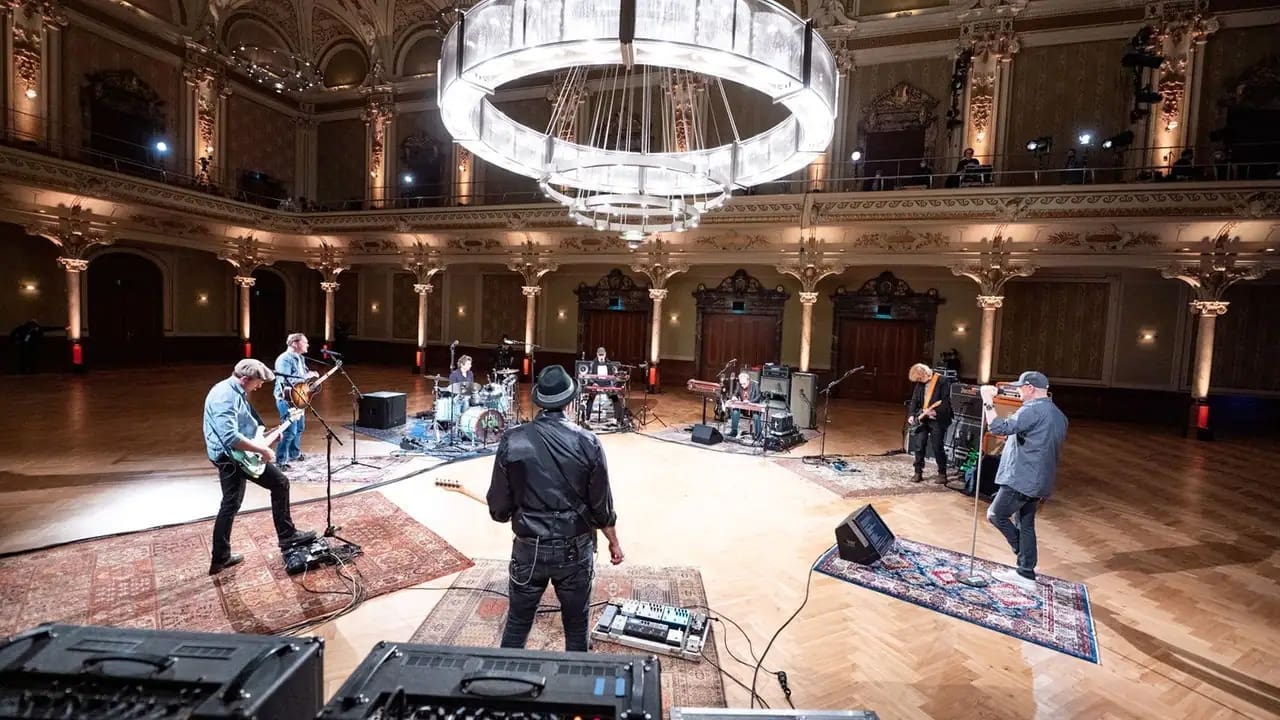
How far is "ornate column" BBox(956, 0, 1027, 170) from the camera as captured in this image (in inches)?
441

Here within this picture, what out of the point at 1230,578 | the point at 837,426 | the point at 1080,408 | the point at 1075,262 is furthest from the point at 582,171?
the point at 1080,408

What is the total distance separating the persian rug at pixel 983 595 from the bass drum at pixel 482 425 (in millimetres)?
4889

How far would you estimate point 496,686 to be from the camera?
4.16 feet

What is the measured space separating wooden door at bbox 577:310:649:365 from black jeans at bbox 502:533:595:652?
42.3 feet

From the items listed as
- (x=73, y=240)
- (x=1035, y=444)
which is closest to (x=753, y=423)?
(x=1035, y=444)

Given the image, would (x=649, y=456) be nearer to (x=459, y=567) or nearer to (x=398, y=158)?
(x=459, y=567)

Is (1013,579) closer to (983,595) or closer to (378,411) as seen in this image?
(983,595)

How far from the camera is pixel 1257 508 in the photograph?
6.07 meters

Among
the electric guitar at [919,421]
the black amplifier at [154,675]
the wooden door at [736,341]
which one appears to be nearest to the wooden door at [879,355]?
the wooden door at [736,341]

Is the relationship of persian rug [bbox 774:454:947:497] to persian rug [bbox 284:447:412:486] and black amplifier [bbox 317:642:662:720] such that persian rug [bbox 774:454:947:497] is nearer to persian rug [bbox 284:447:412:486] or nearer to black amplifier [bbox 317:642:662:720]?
persian rug [bbox 284:447:412:486]

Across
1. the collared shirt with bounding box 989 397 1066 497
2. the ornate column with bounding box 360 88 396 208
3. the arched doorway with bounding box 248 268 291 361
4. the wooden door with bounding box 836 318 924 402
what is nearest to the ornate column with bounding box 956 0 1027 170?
the wooden door with bounding box 836 318 924 402

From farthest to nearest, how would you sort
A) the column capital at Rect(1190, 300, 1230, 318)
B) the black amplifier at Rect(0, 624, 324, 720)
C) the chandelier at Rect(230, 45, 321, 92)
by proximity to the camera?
1. the chandelier at Rect(230, 45, 321, 92)
2. the column capital at Rect(1190, 300, 1230, 318)
3. the black amplifier at Rect(0, 624, 324, 720)

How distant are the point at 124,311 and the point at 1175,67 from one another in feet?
78.9

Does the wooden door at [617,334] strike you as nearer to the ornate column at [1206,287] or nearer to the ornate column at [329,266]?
the ornate column at [329,266]
